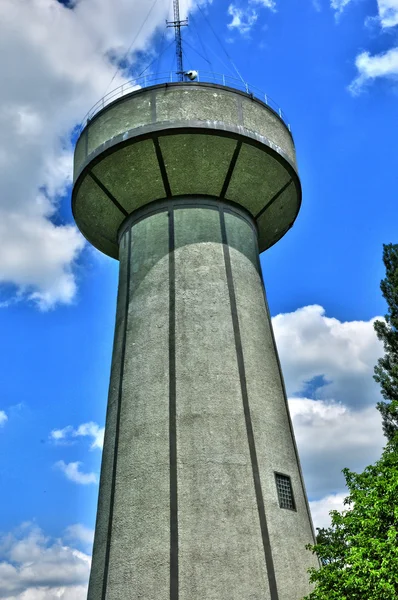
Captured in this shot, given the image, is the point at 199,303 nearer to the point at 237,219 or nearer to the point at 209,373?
the point at 209,373

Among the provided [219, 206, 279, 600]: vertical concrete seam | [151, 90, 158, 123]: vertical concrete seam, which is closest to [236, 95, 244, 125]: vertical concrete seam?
[151, 90, 158, 123]: vertical concrete seam

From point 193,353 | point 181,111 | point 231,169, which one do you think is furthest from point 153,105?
point 193,353

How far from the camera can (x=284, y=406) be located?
12812 mm

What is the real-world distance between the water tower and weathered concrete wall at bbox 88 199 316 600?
0.03m

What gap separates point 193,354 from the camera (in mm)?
12234

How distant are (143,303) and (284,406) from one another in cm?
404

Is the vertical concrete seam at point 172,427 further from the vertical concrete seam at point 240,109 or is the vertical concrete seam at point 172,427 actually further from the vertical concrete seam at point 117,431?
the vertical concrete seam at point 240,109

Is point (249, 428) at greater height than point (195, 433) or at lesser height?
greater

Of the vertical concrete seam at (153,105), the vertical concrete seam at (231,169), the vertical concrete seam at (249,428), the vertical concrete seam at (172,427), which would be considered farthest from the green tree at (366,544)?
the vertical concrete seam at (153,105)

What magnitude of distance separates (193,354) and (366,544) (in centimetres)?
552

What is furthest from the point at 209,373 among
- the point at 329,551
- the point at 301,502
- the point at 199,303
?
the point at 329,551

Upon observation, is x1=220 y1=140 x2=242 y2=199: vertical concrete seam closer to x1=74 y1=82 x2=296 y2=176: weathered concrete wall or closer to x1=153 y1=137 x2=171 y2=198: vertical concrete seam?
x1=74 y1=82 x2=296 y2=176: weathered concrete wall

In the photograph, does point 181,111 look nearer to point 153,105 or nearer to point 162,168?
point 153,105

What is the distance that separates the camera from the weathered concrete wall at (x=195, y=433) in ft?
32.8
